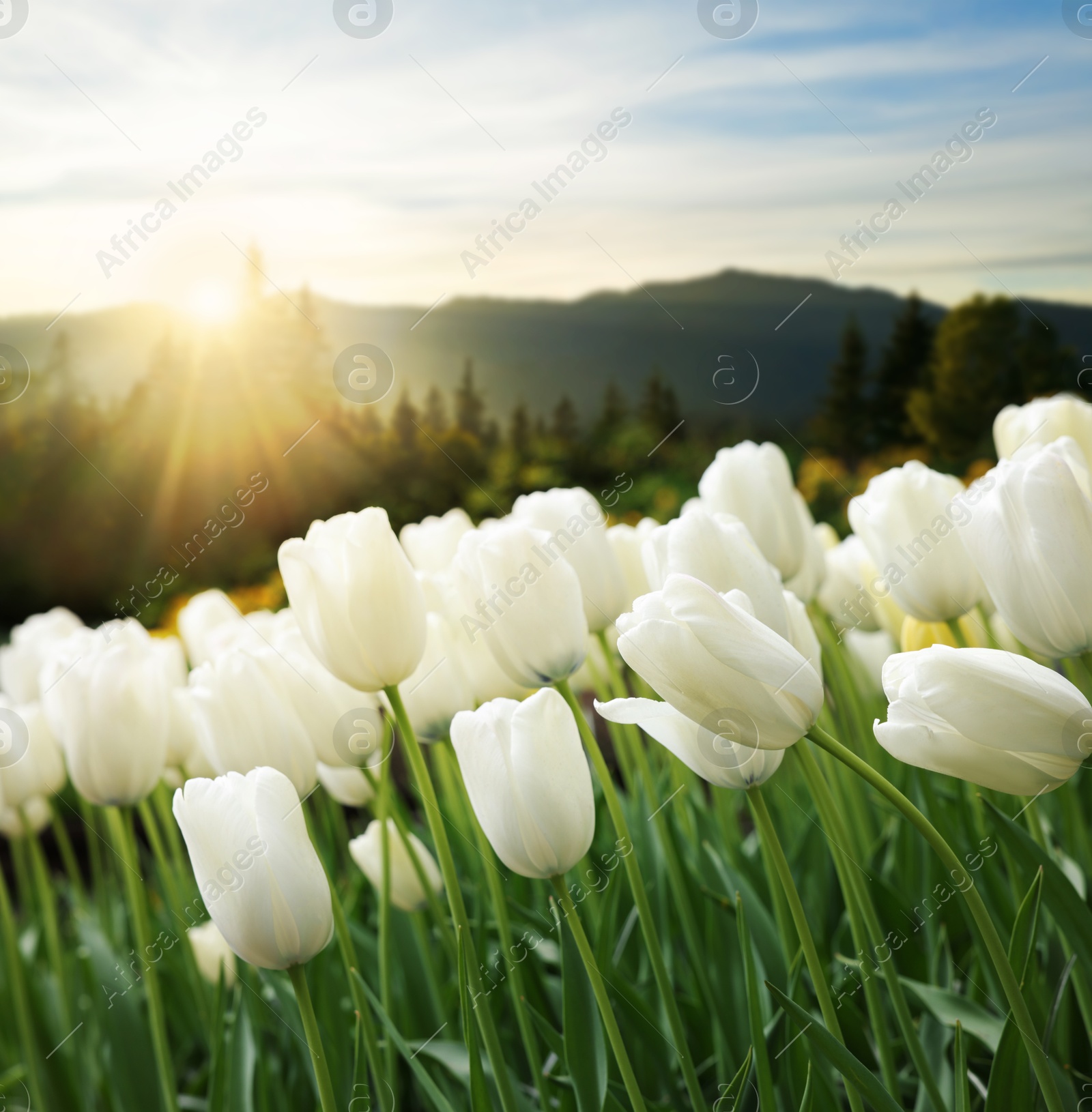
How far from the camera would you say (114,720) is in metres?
1.17

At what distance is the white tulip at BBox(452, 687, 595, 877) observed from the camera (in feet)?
2.61

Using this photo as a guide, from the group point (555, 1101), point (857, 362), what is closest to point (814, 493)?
point (857, 362)

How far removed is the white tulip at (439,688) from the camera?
118 cm

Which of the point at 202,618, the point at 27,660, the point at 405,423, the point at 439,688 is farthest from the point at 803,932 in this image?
the point at 405,423

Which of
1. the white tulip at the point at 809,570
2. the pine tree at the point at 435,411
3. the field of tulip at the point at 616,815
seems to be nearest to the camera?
the field of tulip at the point at 616,815

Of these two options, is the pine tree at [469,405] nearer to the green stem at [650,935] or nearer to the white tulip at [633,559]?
the white tulip at [633,559]

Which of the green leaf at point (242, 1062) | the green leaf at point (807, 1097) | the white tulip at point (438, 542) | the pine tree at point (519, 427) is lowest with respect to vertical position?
the green leaf at point (807, 1097)

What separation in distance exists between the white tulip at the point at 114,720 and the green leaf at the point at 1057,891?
3.01ft

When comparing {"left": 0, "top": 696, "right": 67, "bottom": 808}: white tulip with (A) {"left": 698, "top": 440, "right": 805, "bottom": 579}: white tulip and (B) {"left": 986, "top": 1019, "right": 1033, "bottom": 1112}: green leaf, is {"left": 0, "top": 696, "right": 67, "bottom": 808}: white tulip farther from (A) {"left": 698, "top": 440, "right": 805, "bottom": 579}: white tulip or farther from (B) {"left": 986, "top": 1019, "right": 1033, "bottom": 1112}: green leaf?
(B) {"left": 986, "top": 1019, "right": 1033, "bottom": 1112}: green leaf

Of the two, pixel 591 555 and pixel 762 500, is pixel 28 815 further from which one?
pixel 762 500

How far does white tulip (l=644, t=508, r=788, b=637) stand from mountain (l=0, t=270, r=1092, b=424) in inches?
310

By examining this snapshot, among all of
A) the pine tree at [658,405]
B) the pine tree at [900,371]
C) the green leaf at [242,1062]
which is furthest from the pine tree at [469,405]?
the green leaf at [242,1062]

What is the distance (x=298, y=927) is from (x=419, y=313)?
882 centimetres

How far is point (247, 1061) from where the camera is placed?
3.68 ft
